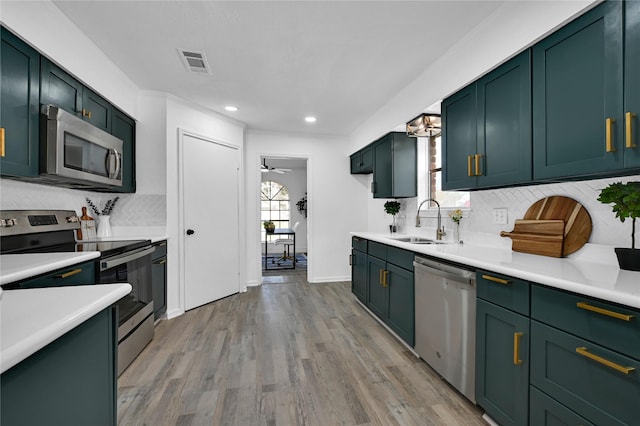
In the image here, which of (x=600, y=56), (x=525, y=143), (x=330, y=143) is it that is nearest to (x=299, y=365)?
(x=525, y=143)

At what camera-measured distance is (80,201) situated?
9.42ft

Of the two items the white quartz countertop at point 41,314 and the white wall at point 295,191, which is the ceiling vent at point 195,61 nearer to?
the white quartz countertop at point 41,314

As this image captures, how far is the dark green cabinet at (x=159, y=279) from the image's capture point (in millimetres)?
2973

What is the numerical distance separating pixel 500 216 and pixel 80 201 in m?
3.78

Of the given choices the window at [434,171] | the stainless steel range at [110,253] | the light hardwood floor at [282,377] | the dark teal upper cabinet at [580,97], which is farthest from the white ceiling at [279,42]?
the light hardwood floor at [282,377]

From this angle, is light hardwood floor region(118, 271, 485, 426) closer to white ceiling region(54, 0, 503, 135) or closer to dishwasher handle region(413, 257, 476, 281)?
dishwasher handle region(413, 257, 476, 281)

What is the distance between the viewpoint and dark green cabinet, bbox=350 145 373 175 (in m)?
4.24

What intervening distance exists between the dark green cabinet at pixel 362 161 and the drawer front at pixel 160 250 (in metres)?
2.85

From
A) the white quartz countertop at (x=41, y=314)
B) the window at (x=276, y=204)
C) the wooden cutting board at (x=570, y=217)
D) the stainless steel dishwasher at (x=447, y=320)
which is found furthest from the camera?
the window at (x=276, y=204)

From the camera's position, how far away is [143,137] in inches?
132

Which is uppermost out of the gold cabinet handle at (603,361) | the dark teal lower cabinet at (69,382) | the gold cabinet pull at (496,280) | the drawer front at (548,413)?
the gold cabinet pull at (496,280)

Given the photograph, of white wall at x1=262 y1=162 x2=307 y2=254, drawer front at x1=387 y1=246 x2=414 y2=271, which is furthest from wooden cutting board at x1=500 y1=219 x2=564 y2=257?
white wall at x1=262 y1=162 x2=307 y2=254

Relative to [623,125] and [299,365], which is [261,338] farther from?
[623,125]

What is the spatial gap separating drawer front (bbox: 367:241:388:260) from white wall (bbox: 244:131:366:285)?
1.72 meters
